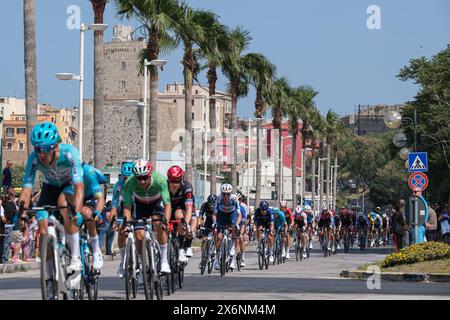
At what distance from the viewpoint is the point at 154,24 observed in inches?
1817

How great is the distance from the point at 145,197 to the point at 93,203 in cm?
183

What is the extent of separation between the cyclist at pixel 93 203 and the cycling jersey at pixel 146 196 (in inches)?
55.8

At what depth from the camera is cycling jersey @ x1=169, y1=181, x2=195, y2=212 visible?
727 inches

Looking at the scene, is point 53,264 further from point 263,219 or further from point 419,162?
point 419,162

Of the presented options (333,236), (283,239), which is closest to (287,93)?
(333,236)

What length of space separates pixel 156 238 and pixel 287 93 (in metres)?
70.0

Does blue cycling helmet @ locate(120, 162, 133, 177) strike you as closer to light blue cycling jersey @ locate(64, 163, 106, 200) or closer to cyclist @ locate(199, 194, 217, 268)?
light blue cycling jersey @ locate(64, 163, 106, 200)

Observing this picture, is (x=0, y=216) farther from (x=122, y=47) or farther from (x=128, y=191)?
(x=122, y=47)

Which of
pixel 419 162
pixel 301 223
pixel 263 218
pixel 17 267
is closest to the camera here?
pixel 17 267

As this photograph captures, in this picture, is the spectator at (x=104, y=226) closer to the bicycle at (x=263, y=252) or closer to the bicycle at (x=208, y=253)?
the bicycle at (x=208, y=253)

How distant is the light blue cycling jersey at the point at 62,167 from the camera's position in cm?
1299

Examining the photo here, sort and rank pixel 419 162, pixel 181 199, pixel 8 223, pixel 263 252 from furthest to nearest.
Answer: pixel 419 162
pixel 263 252
pixel 8 223
pixel 181 199

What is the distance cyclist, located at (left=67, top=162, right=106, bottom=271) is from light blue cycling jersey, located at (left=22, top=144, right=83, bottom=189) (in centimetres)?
90

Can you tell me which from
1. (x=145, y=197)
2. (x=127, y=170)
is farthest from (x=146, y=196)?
(x=127, y=170)
